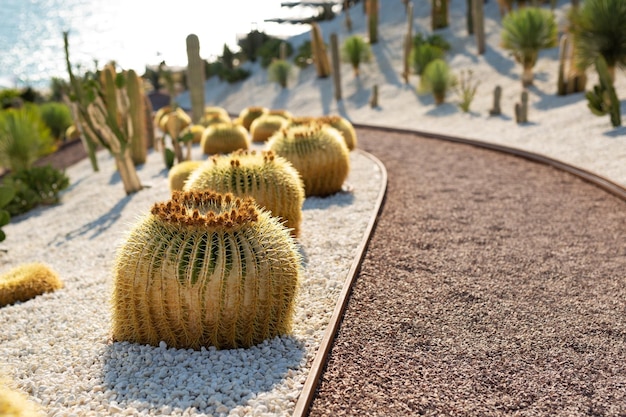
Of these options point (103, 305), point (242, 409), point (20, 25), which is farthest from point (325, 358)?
point (20, 25)

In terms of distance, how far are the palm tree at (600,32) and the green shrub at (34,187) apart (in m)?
12.2

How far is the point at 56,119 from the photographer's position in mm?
21250

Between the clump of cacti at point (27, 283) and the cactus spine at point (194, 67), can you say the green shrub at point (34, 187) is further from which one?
the clump of cacti at point (27, 283)

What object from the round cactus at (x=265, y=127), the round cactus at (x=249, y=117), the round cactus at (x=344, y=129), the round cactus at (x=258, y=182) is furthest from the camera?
the round cactus at (x=249, y=117)

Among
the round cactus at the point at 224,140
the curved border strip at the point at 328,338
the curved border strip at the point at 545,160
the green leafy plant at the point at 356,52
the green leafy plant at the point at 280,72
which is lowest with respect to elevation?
the curved border strip at the point at 545,160

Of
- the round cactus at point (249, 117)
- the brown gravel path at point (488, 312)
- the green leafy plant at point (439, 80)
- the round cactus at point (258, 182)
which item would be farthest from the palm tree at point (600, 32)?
the round cactus at point (258, 182)

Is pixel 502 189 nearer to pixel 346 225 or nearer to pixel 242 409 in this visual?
pixel 346 225

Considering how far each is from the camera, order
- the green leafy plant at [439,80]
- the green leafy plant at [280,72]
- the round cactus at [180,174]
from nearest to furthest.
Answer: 1. the round cactus at [180,174]
2. the green leafy plant at [439,80]
3. the green leafy plant at [280,72]

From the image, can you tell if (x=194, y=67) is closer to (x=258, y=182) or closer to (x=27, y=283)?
(x=258, y=182)

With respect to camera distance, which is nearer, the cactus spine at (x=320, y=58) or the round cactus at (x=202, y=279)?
the round cactus at (x=202, y=279)

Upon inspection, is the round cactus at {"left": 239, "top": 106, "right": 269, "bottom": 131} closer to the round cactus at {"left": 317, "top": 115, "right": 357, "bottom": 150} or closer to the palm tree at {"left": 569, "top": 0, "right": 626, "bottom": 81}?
the round cactus at {"left": 317, "top": 115, "right": 357, "bottom": 150}

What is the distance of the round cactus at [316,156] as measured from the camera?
8648 millimetres

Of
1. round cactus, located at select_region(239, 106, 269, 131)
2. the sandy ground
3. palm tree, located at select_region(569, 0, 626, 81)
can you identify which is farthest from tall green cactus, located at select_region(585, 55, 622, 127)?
round cactus, located at select_region(239, 106, 269, 131)

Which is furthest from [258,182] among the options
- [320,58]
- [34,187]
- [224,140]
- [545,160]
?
[320,58]
